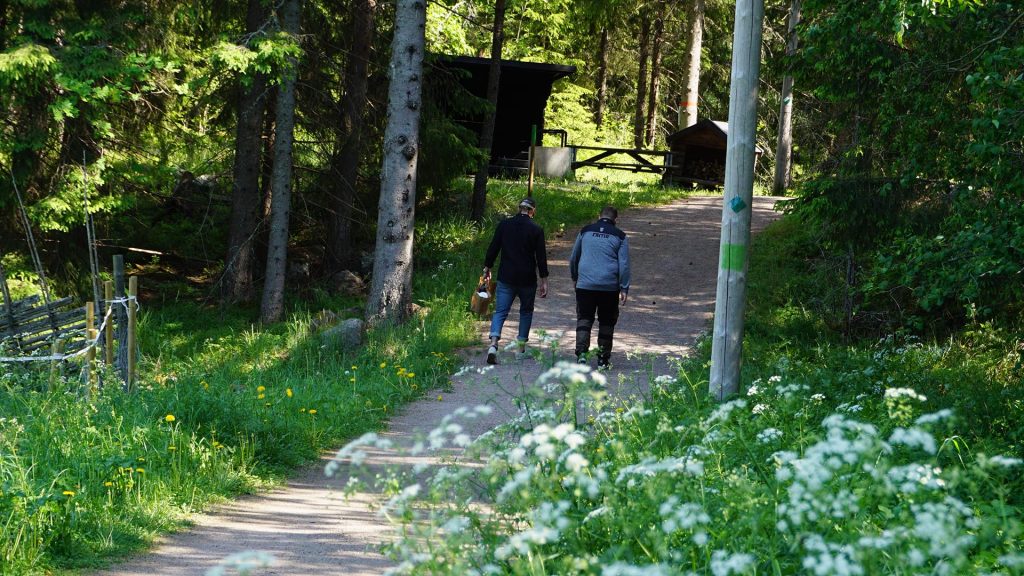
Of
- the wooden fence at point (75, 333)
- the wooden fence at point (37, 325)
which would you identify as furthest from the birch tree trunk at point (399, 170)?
the wooden fence at point (37, 325)

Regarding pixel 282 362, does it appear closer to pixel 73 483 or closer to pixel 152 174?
pixel 152 174

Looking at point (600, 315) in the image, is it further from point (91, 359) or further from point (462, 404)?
point (91, 359)

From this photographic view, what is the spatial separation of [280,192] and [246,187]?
151 centimetres

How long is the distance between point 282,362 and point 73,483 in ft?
21.3

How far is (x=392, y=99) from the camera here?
13516 millimetres

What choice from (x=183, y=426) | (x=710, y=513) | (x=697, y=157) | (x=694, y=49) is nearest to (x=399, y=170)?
(x=183, y=426)

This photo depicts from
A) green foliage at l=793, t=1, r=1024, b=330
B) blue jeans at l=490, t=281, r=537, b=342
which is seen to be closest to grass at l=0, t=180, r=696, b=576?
blue jeans at l=490, t=281, r=537, b=342

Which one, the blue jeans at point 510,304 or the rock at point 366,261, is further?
the rock at point 366,261

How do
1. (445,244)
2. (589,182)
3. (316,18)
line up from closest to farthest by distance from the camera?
(316,18) → (445,244) → (589,182)

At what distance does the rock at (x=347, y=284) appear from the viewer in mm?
18969

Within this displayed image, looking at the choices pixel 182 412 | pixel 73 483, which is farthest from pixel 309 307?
pixel 73 483

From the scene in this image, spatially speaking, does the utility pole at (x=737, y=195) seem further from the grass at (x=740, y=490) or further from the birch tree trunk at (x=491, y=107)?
the birch tree trunk at (x=491, y=107)

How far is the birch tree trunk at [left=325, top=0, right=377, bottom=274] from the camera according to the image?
59.6ft

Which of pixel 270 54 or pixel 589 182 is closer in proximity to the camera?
pixel 270 54
